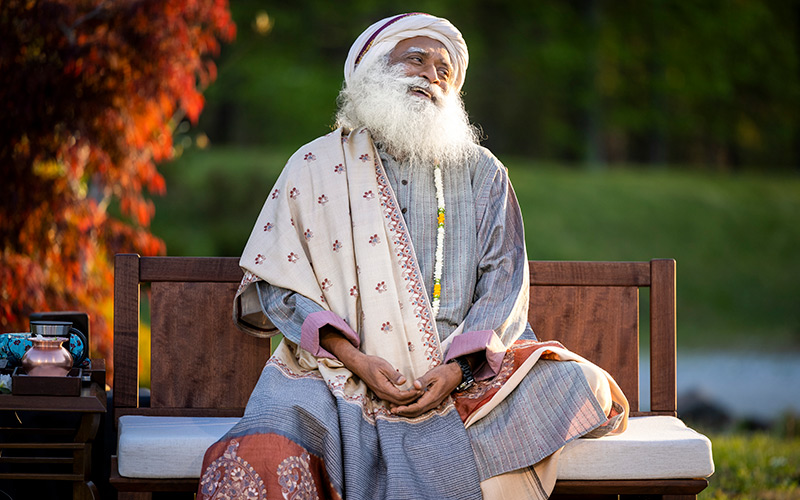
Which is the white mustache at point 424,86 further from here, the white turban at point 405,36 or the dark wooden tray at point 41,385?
the dark wooden tray at point 41,385

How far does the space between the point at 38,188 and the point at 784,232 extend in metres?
13.4

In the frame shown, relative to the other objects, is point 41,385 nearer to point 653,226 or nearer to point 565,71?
point 653,226

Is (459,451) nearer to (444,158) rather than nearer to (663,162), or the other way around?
(444,158)

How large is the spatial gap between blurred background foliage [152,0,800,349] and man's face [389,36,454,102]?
8994mm

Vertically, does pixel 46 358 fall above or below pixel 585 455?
above

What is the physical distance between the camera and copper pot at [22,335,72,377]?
3273mm

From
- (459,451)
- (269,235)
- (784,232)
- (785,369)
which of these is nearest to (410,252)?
(269,235)

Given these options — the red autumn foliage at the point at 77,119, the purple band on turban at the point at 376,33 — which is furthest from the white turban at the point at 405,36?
the red autumn foliage at the point at 77,119

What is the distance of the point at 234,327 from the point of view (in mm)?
3928

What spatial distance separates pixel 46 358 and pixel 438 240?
4.87ft

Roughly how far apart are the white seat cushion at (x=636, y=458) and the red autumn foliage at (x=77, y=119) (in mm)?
3148

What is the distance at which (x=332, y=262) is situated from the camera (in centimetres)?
356

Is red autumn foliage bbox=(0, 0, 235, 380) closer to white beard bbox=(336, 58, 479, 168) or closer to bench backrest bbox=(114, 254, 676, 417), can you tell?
bench backrest bbox=(114, 254, 676, 417)

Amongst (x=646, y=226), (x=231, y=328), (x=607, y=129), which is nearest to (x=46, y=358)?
(x=231, y=328)
